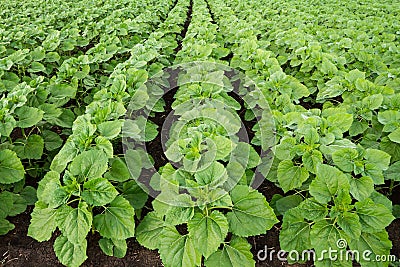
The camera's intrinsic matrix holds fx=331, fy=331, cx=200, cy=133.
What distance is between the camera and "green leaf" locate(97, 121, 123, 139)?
8.76 ft

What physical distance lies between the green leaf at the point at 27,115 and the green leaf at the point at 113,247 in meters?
1.38

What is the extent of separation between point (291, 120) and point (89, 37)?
17.6 feet

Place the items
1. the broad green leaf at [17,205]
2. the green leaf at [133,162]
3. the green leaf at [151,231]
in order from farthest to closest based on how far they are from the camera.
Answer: the broad green leaf at [17,205] → the green leaf at [133,162] → the green leaf at [151,231]

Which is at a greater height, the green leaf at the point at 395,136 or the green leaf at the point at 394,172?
the green leaf at the point at 395,136

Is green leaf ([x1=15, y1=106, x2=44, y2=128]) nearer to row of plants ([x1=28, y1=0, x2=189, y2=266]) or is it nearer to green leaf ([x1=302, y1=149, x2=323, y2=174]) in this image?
row of plants ([x1=28, y1=0, x2=189, y2=266])

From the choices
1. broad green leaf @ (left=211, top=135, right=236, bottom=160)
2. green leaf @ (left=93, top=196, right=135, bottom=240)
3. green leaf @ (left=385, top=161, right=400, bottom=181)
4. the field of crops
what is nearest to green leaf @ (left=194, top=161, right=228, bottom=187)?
the field of crops

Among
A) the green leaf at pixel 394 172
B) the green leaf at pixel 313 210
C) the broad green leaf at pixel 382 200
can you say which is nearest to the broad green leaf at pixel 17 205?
the green leaf at pixel 313 210

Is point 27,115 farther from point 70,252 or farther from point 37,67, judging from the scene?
point 37,67

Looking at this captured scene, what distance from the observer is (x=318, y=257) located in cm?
214

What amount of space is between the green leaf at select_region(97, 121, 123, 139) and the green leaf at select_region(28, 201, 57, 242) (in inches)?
27.3

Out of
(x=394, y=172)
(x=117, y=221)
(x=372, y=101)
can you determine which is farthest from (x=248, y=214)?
(x=372, y=101)

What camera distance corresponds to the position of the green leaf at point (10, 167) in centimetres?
277

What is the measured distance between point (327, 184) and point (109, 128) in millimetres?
1718

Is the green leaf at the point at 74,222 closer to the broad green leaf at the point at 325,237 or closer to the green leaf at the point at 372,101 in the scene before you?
the broad green leaf at the point at 325,237
